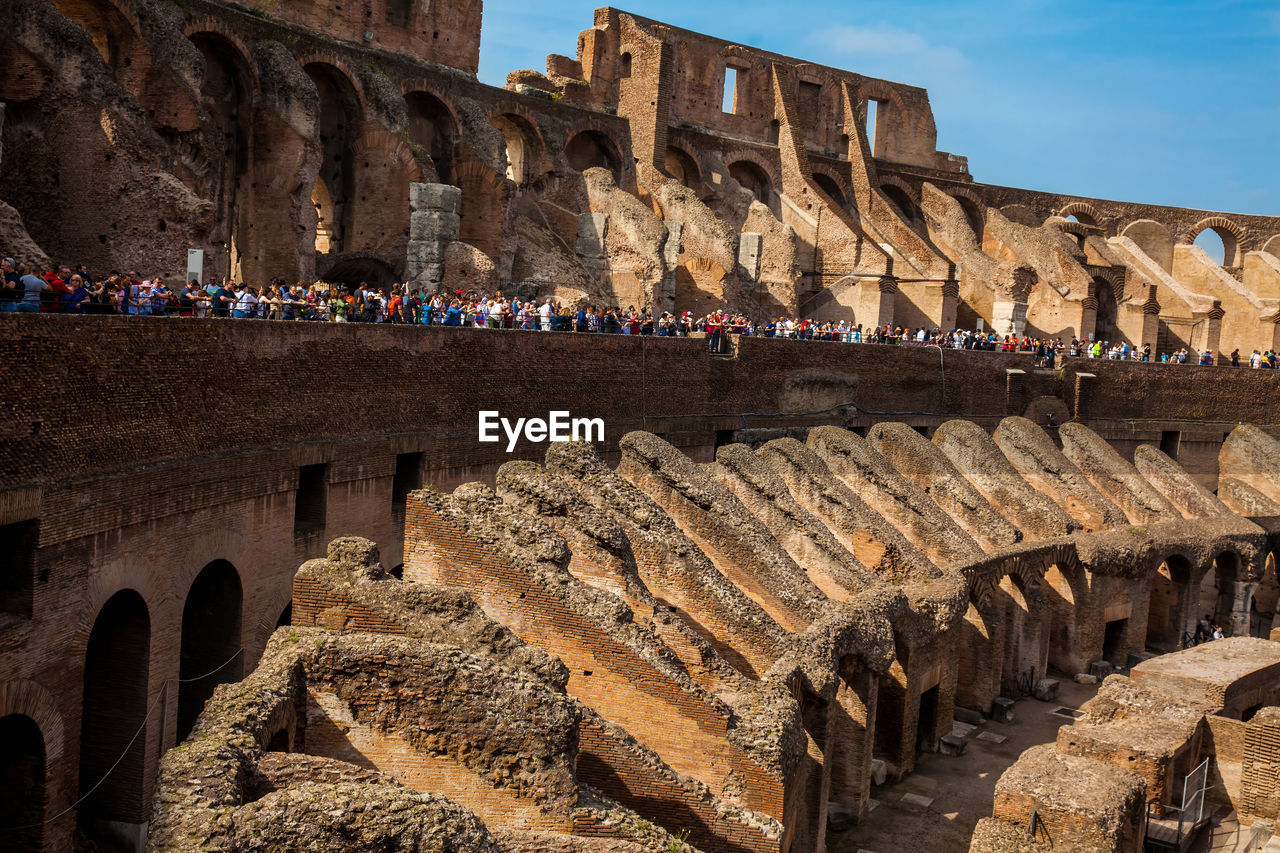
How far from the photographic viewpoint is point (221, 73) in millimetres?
21984

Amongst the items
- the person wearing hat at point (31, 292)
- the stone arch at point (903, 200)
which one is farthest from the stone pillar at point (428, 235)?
the stone arch at point (903, 200)

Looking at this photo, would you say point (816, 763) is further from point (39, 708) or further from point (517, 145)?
point (517, 145)

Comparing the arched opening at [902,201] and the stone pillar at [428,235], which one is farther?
the arched opening at [902,201]

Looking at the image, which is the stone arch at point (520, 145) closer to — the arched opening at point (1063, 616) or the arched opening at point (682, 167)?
the arched opening at point (682, 167)

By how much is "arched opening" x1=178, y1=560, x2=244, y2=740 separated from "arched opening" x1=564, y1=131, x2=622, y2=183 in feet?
67.0

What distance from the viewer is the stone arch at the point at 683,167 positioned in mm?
35438

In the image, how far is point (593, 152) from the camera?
1289 inches

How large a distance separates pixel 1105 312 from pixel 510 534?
3254cm

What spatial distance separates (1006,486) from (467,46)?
1697 cm

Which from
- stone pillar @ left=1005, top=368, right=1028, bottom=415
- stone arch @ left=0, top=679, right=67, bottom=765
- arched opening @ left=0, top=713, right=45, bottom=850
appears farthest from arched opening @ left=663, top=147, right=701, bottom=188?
arched opening @ left=0, top=713, right=45, bottom=850

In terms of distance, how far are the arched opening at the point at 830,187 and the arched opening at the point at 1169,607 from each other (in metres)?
18.4

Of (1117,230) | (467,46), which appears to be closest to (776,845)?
(467,46)

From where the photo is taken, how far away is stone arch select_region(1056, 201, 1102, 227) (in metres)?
42.4

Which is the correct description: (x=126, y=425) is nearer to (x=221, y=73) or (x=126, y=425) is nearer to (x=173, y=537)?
(x=173, y=537)
